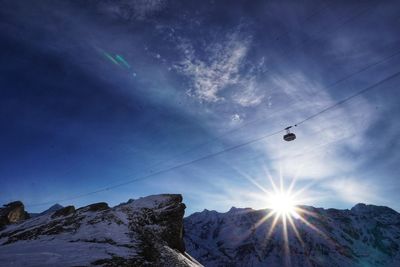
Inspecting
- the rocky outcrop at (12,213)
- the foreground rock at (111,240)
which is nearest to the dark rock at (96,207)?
the foreground rock at (111,240)

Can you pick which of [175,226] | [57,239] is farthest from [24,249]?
[175,226]

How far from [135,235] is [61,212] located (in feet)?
72.1

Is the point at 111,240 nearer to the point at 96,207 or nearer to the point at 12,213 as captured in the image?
the point at 96,207

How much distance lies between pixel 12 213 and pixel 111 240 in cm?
4333

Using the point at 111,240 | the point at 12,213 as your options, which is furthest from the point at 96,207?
the point at 12,213

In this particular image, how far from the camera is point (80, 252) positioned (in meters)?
18.4

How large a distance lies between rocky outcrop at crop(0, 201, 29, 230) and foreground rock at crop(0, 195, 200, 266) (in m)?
24.1

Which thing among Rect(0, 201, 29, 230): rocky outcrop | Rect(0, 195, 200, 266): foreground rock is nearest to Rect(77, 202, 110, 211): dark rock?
Rect(0, 195, 200, 266): foreground rock

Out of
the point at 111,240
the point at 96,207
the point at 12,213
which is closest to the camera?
the point at 111,240

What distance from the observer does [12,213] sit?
5278cm

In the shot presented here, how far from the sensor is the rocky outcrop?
4821 cm

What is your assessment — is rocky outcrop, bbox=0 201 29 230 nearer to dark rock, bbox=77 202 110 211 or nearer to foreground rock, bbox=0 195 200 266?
dark rock, bbox=77 202 110 211

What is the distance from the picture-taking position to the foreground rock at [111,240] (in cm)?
1747

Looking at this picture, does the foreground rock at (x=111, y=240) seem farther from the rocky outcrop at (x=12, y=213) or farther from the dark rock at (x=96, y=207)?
the rocky outcrop at (x=12, y=213)
